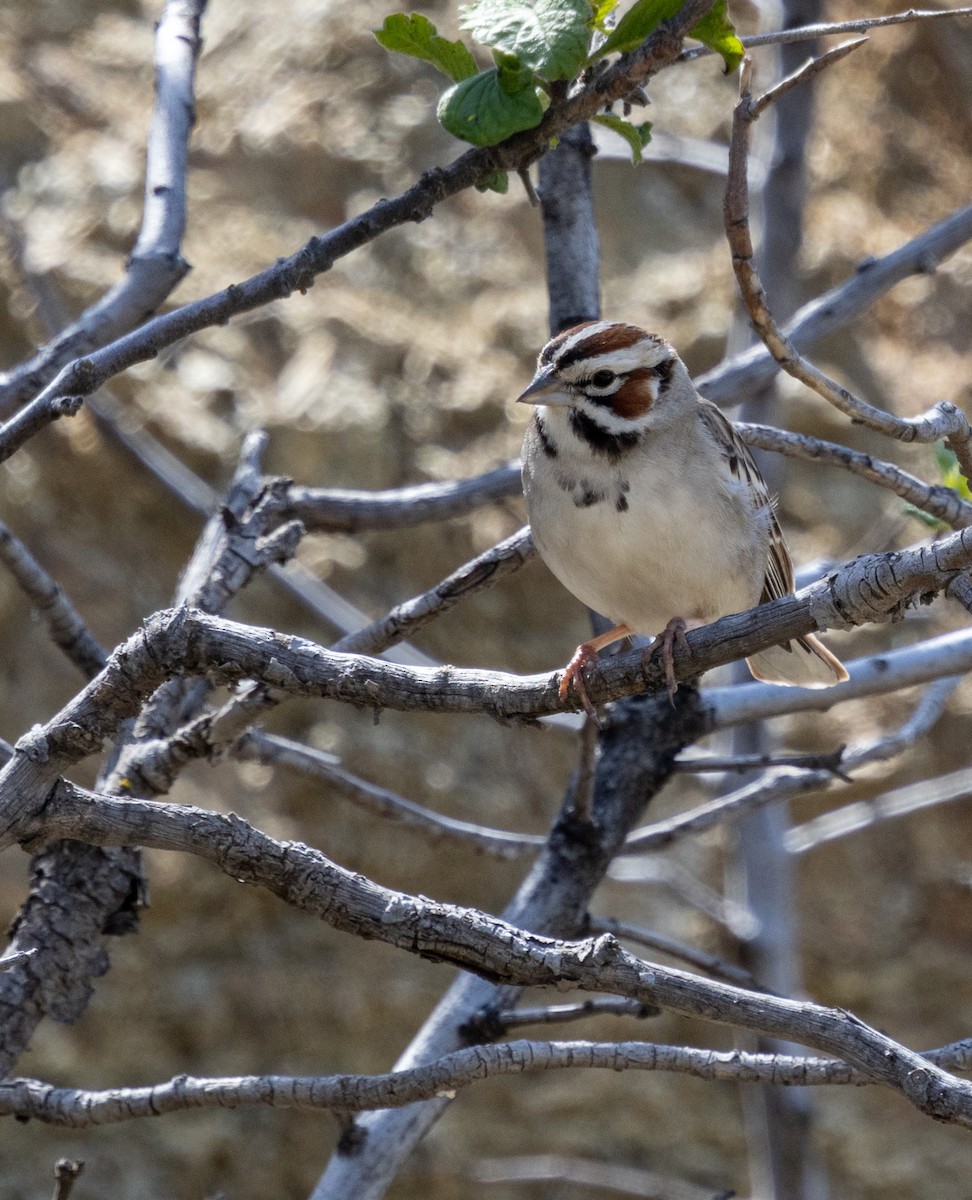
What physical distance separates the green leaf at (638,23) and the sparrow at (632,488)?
93cm

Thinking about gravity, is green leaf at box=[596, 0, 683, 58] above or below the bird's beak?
below

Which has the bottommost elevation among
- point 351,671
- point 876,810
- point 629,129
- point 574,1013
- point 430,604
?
point 351,671

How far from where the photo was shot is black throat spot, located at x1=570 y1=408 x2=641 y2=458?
10.6 ft

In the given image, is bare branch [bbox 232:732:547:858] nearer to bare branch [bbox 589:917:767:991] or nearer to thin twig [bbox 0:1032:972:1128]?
bare branch [bbox 589:917:767:991]

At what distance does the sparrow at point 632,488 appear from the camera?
3184 millimetres

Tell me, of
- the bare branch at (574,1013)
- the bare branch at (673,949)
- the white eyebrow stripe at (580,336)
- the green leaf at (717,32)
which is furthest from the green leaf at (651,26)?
the bare branch at (673,949)

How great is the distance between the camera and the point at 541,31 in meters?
2.24

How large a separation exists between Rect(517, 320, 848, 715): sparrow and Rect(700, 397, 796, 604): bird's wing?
0.04 feet

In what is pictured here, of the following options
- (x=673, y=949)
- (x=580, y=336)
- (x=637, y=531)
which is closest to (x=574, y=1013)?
(x=673, y=949)

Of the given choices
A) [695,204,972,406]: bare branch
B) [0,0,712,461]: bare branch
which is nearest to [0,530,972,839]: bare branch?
[0,0,712,461]: bare branch

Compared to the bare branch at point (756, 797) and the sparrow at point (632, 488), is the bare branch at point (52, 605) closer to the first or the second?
the sparrow at point (632, 488)

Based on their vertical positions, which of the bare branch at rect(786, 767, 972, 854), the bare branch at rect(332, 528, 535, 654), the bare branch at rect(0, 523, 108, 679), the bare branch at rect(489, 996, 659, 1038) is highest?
the bare branch at rect(786, 767, 972, 854)

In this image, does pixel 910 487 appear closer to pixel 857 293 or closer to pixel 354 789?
pixel 857 293

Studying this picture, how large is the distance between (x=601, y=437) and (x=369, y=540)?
2169 millimetres
